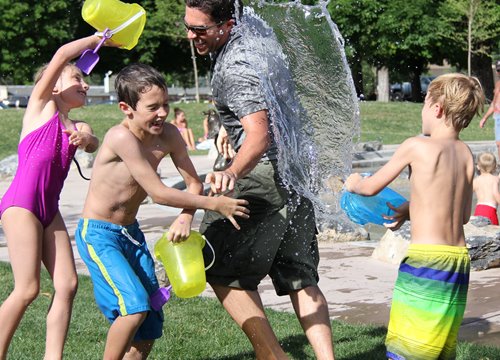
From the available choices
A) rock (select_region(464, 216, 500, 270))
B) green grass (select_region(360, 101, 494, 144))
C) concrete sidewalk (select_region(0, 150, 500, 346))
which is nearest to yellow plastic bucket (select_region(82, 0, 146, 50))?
concrete sidewalk (select_region(0, 150, 500, 346))

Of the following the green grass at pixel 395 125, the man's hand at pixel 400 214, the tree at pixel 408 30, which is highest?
the man's hand at pixel 400 214

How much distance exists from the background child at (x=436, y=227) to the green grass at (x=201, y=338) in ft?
3.26

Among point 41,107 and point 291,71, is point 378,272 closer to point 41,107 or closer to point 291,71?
point 291,71

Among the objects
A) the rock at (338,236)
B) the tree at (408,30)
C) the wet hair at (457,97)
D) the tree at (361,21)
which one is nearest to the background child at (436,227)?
the wet hair at (457,97)

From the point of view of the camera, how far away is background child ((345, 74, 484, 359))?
12.3ft

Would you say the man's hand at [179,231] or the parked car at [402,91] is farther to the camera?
the parked car at [402,91]

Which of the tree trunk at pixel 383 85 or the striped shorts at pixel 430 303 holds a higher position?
the striped shorts at pixel 430 303

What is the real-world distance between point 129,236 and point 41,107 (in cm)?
80

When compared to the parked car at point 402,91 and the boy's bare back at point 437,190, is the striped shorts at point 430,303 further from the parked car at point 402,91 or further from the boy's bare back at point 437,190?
the parked car at point 402,91

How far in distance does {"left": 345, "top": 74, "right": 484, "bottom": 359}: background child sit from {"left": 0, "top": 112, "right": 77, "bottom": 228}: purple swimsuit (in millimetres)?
1559

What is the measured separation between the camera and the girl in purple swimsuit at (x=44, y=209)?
427 cm

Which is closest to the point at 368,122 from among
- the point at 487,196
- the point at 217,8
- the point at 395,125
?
the point at 395,125

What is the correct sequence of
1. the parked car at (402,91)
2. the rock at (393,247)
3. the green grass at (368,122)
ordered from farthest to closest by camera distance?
the parked car at (402,91) < the green grass at (368,122) < the rock at (393,247)

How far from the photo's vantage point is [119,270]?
406 cm
